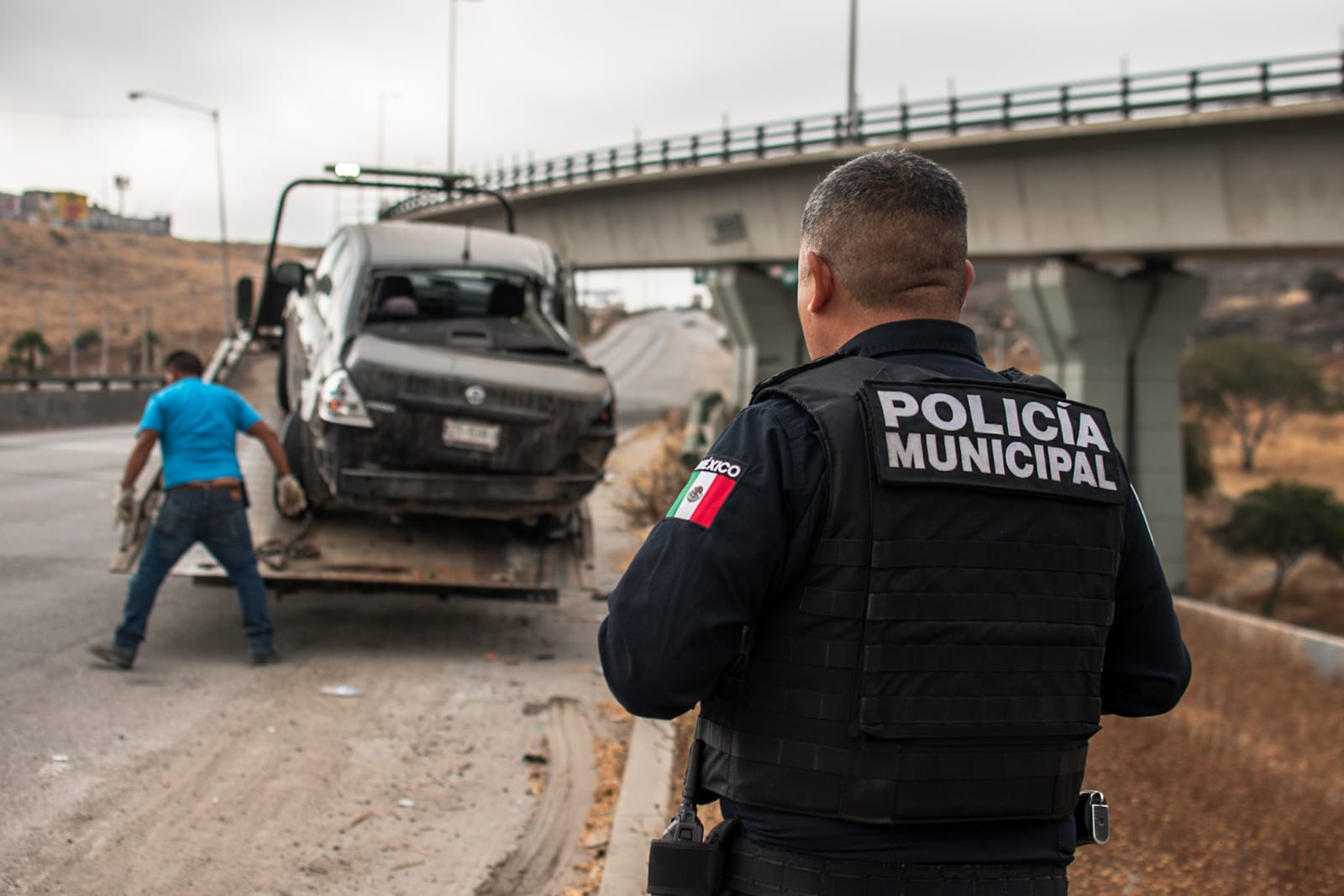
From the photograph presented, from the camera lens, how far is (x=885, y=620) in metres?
2.03

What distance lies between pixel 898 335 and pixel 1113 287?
22.0 metres

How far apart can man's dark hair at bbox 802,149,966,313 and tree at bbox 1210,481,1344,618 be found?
27660 millimetres

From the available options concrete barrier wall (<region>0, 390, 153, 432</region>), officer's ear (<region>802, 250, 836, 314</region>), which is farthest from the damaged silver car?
concrete barrier wall (<region>0, 390, 153, 432</region>)

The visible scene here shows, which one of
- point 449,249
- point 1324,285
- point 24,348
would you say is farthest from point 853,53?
point 1324,285

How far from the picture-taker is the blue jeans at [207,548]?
23.5 feet

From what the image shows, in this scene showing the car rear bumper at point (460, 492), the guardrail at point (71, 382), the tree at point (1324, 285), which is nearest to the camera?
the car rear bumper at point (460, 492)

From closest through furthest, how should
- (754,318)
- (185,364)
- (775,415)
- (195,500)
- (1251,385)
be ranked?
1. (775,415)
2. (195,500)
3. (185,364)
4. (754,318)
5. (1251,385)

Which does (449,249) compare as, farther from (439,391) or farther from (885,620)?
(885,620)

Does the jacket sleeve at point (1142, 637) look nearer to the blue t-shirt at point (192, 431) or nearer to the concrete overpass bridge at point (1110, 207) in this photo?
the blue t-shirt at point (192, 431)

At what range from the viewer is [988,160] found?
23.0 meters

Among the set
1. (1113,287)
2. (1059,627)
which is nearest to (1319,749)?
(1059,627)

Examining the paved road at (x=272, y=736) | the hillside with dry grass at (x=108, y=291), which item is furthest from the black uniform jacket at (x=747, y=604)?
the hillside with dry grass at (x=108, y=291)

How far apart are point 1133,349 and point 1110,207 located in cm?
327

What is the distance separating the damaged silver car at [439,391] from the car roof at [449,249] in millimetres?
17
